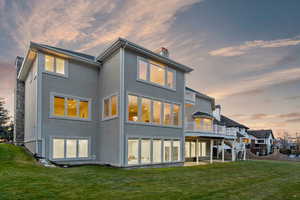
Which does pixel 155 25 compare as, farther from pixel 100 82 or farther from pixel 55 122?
pixel 55 122

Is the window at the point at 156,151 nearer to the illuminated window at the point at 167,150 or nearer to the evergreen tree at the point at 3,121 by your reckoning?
the illuminated window at the point at 167,150

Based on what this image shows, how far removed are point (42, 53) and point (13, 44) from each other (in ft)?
35.0

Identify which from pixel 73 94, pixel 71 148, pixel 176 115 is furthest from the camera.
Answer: pixel 176 115

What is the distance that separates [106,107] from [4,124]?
24.2 meters

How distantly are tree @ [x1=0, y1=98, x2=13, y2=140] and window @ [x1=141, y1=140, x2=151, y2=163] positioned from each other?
24997 millimetres

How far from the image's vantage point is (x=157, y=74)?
15.4 m

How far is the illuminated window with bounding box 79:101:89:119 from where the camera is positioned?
1451 centimetres

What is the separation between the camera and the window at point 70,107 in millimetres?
13391

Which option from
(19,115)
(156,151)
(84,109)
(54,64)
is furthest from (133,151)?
(19,115)

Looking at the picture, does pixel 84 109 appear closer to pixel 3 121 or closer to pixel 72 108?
pixel 72 108

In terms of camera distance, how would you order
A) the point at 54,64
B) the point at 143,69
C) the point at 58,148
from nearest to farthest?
Result: the point at 58,148 < the point at 54,64 < the point at 143,69

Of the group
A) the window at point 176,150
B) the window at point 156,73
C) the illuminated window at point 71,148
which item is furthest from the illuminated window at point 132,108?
the window at point 176,150

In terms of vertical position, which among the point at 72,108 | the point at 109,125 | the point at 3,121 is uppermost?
the point at 72,108

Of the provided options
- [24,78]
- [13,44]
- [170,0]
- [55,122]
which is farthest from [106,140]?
[13,44]
